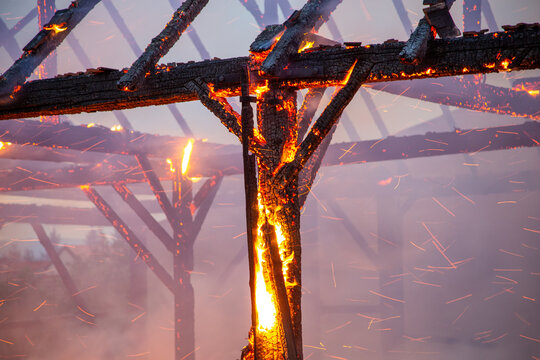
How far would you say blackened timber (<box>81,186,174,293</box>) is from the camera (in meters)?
6.67

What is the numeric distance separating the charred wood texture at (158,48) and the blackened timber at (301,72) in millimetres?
96

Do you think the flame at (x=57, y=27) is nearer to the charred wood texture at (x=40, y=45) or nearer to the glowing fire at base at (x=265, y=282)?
the charred wood texture at (x=40, y=45)

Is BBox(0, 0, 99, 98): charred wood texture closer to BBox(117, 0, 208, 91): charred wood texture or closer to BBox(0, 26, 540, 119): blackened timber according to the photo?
BBox(0, 26, 540, 119): blackened timber

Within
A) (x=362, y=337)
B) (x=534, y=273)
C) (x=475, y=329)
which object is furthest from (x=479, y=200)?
(x=362, y=337)

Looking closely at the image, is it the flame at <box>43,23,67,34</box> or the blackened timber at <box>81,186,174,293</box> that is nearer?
the flame at <box>43,23,67,34</box>

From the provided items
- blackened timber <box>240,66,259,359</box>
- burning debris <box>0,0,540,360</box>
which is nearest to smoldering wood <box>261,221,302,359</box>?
burning debris <box>0,0,540,360</box>

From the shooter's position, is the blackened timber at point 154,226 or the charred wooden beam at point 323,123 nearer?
the charred wooden beam at point 323,123

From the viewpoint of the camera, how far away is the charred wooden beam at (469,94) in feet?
15.0

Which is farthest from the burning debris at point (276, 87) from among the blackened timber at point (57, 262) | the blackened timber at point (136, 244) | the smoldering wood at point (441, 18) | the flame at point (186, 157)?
the blackened timber at point (57, 262)

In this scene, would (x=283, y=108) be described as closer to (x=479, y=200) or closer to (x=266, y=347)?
(x=266, y=347)

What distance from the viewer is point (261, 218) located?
2.82 m

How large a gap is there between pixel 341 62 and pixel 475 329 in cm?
936

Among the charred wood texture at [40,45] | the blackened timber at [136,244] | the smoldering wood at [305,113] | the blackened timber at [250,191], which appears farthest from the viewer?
the blackened timber at [136,244]

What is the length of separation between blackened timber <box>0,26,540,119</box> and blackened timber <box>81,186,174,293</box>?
136 inches
